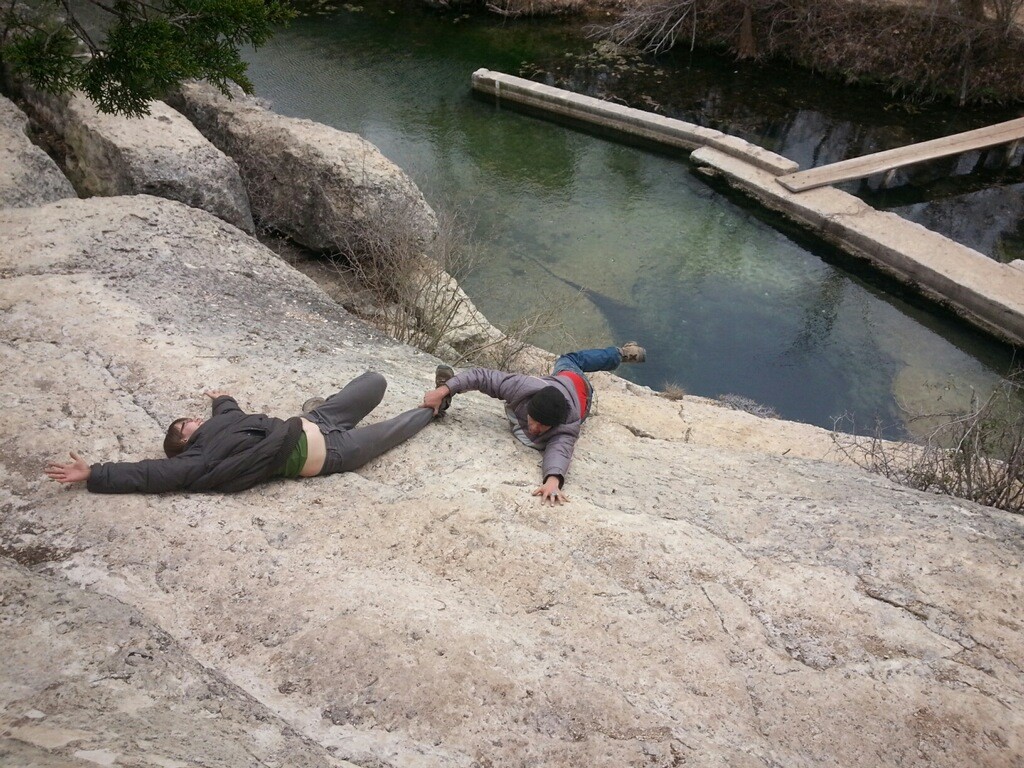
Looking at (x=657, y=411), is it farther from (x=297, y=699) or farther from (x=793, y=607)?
(x=297, y=699)

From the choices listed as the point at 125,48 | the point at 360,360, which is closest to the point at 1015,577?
the point at 360,360

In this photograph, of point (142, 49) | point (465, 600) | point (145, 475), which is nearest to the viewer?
point (465, 600)

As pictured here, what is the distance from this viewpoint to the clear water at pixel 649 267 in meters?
9.61

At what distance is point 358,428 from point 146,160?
4.84 metres

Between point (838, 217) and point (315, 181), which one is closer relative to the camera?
point (315, 181)

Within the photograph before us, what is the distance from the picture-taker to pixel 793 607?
13.1 ft

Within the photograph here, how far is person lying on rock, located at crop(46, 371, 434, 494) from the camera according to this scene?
4145 millimetres

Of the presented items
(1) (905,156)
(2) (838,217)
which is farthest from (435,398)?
(1) (905,156)

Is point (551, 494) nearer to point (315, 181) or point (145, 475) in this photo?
point (145, 475)

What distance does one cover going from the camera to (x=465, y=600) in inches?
154

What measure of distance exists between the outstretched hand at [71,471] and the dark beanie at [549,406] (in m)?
2.50

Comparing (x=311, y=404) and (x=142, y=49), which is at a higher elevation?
(x=142, y=49)

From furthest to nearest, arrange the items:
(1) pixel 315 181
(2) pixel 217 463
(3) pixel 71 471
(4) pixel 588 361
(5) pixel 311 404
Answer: (1) pixel 315 181, (4) pixel 588 361, (5) pixel 311 404, (2) pixel 217 463, (3) pixel 71 471

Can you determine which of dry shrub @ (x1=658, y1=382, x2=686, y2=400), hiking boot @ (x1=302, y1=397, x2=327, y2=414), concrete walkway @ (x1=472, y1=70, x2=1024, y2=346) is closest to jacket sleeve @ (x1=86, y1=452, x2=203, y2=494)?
hiking boot @ (x1=302, y1=397, x2=327, y2=414)
